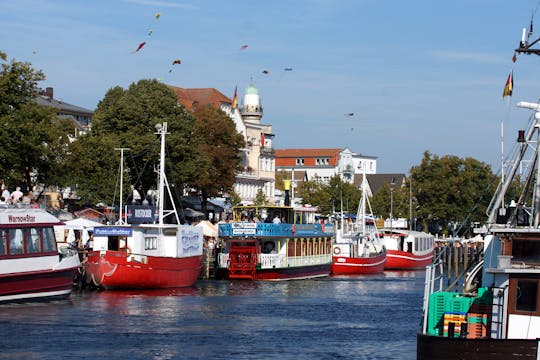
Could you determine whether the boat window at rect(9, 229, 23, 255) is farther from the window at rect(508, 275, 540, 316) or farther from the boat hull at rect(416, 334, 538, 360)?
the window at rect(508, 275, 540, 316)

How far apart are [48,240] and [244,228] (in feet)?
68.9

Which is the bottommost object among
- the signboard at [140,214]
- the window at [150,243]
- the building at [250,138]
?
the window at [150,243]

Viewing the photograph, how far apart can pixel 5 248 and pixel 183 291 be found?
14848 mm

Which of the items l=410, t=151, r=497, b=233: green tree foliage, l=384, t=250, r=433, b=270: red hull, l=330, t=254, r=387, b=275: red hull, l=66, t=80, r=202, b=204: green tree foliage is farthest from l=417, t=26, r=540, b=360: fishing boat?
Answer: l=410, t=151, r=497, b=233: green tree foliage

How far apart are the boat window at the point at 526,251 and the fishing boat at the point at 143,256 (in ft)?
109

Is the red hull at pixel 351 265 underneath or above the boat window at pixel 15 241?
underneath

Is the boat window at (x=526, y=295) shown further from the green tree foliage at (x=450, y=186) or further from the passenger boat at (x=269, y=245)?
the green tree foliage at (x=450, y=186)

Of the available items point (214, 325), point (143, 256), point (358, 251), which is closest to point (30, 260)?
point (214, 325)

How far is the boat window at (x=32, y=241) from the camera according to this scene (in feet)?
160

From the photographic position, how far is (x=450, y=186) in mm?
149625

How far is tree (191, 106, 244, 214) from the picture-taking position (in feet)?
381

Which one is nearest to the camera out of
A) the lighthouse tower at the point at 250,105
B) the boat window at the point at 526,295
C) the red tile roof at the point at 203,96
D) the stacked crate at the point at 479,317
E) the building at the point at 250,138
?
the boat window at the point at 526,295

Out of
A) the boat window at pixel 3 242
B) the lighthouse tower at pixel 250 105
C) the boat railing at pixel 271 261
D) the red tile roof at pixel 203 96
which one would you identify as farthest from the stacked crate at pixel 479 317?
the lighthouse tower at pixel 250 105

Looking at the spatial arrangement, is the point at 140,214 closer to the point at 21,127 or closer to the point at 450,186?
the point at 21,127
